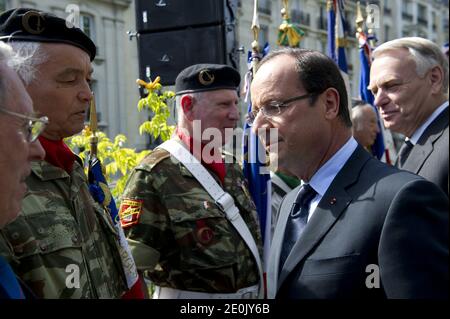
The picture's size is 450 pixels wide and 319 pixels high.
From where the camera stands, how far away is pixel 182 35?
389cm

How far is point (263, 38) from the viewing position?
24875 mm

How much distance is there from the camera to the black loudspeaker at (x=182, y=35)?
12.5ft

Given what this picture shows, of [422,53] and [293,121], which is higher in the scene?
[422,53]

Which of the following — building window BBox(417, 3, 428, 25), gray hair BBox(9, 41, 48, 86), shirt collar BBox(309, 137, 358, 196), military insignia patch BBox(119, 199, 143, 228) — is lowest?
military insignia patch BBox(119, 199, 143, 228)

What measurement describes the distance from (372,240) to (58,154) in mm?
1319

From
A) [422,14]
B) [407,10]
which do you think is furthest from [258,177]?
[407,10]

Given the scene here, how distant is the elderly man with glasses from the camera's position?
5.08 feet

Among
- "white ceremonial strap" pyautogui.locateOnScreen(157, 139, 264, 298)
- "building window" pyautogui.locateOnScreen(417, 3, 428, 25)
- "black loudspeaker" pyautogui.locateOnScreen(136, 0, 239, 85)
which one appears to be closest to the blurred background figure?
"black loudspeaker" pyautogui.locateOnScreen(136, 0, 239, 85)

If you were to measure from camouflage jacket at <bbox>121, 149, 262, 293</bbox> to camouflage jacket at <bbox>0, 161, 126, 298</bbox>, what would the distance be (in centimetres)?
64

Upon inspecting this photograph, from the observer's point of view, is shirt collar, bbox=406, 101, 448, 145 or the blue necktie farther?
shirt collar, bbox=406, 101, 448, 145

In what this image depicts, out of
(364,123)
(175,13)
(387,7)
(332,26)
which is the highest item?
(387,7)

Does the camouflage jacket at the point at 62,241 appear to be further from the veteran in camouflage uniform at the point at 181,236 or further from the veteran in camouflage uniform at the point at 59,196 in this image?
the veteran in camouflage uniform at the point at 181,236

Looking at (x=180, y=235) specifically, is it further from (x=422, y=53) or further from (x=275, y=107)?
(x=422, y=53)

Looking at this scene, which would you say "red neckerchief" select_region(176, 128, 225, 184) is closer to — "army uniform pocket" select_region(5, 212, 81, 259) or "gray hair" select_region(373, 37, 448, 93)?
"gray hair" select_region(373, 37, 448, 93)
